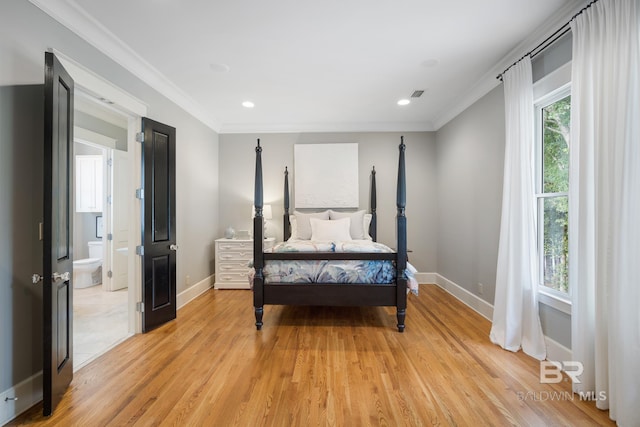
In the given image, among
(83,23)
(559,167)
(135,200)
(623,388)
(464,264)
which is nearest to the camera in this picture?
(623,388)

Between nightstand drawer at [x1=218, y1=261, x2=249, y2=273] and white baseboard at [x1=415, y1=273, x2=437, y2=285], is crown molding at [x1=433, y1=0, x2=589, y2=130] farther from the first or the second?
nightstand drawer at [x1=218, y1=261, x2=249, y2=273]

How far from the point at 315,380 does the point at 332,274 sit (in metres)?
1.11

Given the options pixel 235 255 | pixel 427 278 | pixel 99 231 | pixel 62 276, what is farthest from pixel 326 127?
pixel 99 231

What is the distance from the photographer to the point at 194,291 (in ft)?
13.3

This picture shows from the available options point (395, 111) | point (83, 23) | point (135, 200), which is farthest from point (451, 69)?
point (135, 200)

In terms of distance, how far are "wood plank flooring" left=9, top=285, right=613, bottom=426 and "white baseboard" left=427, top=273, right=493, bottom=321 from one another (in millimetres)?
240

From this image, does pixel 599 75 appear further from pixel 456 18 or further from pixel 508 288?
pixel 508 288

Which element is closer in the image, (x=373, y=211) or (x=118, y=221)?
(x=118, y=221)

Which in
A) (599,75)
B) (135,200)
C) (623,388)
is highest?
(599,75)

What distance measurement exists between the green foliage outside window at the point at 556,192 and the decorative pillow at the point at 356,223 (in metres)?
2.38

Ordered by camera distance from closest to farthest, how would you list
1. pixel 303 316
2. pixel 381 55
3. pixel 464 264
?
pixel 381 55
pixel 303 316
pixel 464 264

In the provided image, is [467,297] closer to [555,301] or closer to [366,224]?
[555,301]

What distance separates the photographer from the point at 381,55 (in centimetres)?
274

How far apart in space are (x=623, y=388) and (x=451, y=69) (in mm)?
2959
